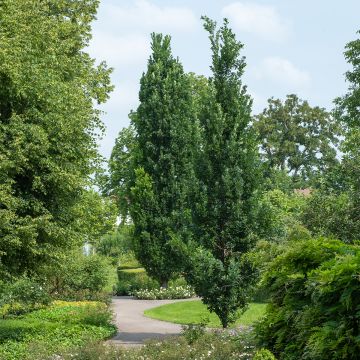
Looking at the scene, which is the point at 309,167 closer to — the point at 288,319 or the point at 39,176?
the point at 39,176

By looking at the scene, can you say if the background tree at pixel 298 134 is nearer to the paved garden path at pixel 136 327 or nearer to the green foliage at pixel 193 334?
the paved garden path at pixel 136 327

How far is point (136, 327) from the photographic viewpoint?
24.3 metres

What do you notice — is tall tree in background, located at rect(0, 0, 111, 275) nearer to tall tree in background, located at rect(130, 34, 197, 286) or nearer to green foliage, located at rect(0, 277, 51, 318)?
green foliage, located at rect(0, 277, 51, 318)


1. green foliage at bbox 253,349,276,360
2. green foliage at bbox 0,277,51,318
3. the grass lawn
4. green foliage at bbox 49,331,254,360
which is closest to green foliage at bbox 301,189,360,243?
the grass lawn

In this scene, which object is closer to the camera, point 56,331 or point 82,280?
point 56,331

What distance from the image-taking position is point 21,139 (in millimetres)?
18406

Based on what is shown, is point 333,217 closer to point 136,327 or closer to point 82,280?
point 136,327

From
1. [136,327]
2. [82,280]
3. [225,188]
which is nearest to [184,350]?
[225,188]

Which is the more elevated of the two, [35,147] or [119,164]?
[119,164]

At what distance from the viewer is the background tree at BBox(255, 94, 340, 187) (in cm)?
6862

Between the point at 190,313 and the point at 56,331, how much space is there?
416 inches

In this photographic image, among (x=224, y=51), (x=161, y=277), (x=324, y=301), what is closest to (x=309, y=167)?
(x=161, y=277)

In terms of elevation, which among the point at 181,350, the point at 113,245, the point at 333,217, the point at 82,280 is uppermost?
the point at 113,245

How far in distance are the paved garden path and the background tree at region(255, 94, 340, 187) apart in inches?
1484
